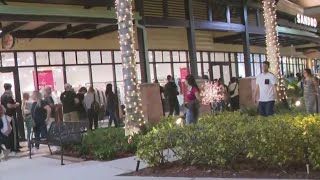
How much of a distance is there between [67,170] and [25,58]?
31.1 ft

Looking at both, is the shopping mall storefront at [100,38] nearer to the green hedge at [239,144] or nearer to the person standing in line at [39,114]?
the person standing in line at [39,114]

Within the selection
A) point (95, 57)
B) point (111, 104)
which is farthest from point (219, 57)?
point (111, 104)

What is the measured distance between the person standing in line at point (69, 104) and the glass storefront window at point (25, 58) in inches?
151

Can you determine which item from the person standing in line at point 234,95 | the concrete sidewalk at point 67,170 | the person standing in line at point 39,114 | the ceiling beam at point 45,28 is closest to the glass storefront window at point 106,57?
the ceiling beam at point 45,28

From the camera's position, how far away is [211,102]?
1830cm

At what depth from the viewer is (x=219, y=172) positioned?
7914 millimetres

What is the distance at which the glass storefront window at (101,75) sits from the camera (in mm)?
21125

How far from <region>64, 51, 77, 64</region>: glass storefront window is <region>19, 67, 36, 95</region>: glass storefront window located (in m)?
1.83

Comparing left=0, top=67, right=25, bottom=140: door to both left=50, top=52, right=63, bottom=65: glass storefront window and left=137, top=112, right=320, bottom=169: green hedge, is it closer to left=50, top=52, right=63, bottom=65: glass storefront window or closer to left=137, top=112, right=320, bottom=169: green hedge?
left=50, top=52, right=63, bottom=65: glass storefront window

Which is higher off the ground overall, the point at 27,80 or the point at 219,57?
the point at 219,57

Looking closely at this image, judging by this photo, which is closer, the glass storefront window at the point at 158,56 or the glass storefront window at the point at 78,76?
the glass storefront window at the point at 78,76

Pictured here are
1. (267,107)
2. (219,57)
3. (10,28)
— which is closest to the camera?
Answer: (267,107)

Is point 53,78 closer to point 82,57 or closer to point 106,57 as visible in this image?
point 82,57

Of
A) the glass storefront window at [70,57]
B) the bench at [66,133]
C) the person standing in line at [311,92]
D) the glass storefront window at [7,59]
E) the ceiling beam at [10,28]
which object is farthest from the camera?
the glass storefront window at [70,57]
